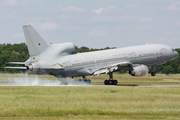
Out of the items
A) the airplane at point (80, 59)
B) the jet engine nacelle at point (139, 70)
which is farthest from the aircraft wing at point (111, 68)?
the jet engine nacelle at point (139, 70)

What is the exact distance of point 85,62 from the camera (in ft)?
167

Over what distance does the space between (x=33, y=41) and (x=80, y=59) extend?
791 centimetres

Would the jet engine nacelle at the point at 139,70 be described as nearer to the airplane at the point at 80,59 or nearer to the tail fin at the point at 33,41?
the airplane at the point at 80,59

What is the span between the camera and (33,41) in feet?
159

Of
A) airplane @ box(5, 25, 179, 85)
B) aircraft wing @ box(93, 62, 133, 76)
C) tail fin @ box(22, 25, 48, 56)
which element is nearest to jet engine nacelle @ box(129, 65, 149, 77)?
airplane @ box(5, 25, 179, 85)

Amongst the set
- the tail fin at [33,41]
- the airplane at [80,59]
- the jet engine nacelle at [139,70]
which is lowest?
the jet engine nacelle at [139,70]

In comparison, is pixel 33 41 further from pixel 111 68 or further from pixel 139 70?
pixel 139 70

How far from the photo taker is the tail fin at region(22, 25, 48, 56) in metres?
48.2

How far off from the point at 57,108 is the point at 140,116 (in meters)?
6.67

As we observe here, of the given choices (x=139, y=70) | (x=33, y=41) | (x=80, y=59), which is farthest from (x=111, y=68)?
(x=33, y=41)

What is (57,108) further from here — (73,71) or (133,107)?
(73,71)

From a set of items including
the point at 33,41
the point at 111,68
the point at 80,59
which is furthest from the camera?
the point at 111,68

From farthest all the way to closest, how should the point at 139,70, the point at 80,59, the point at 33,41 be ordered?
the point at 139,70 → the point at 80,59 → the point at 33,41

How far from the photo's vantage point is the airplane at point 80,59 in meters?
49.0
